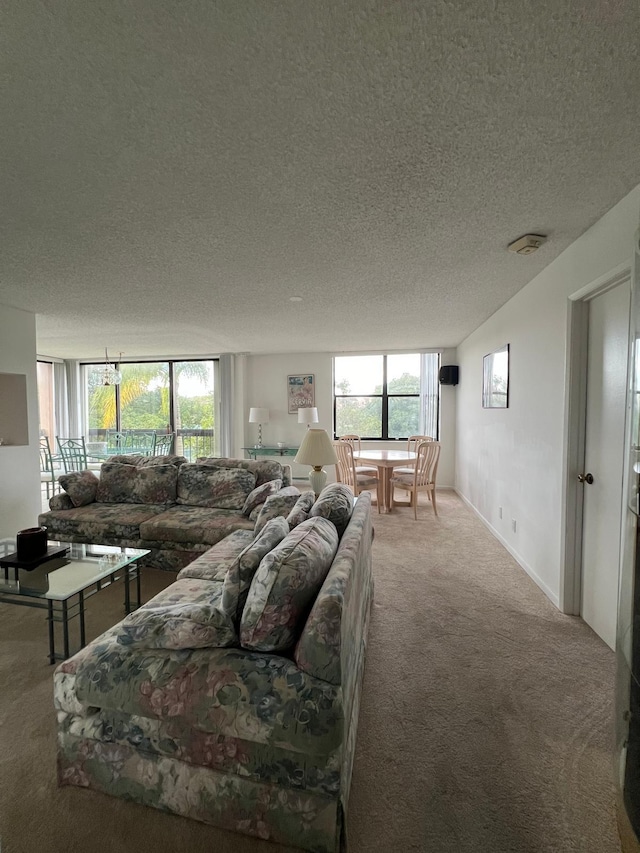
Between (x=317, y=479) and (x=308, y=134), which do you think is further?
(x=317, y=479)

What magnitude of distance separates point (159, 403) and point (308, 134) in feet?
22.4

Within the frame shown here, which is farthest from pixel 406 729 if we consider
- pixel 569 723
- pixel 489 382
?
pixel 489 382

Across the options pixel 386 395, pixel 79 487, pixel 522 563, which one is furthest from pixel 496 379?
pixel 79 487

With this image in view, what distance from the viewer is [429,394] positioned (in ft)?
22.0

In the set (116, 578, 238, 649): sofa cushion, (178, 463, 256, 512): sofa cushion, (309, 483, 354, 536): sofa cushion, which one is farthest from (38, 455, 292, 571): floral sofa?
(116, 578, 238, 649): sofa cushion

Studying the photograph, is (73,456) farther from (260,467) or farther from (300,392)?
(260,467)

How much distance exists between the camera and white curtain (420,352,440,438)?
6.64m

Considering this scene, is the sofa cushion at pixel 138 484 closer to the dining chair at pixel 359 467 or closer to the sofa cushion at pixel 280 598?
the dining chair at pixel 359 467

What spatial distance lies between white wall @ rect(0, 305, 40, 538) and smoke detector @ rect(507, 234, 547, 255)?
4319 millimetres

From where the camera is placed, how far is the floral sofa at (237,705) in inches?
45.4

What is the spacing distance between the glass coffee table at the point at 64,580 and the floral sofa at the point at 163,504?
484 millimetres

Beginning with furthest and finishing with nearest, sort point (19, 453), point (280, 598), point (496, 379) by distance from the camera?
point (496, 379) → point (19, 453) → point (280, 598)

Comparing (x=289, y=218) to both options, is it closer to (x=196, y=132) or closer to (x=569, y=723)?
(x=196, y=132)

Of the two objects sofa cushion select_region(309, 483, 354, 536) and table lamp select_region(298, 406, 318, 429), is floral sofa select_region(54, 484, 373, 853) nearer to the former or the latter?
sofa cushion select_region(309, 483, 354, 536)
